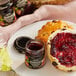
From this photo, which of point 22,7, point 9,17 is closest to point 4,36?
point 9,17

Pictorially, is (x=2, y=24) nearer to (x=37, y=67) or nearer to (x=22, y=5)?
(x=22, y=5)

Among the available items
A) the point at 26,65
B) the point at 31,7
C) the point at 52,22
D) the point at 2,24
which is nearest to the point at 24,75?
the point at 26,65

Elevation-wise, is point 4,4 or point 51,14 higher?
point 4,4

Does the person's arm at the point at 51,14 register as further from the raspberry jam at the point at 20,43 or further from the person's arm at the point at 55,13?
the raspberry jam at the point at 20,43

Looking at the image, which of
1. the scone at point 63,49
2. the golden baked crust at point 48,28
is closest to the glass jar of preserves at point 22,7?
the golden baked crust at point 48,28

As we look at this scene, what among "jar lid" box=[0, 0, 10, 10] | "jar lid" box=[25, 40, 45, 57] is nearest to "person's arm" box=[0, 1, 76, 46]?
"jar lid" box=[0, 0, 10, 10]

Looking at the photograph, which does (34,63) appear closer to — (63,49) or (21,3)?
(63,49)

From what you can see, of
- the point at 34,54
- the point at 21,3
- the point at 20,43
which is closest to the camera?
the point at 34,54
